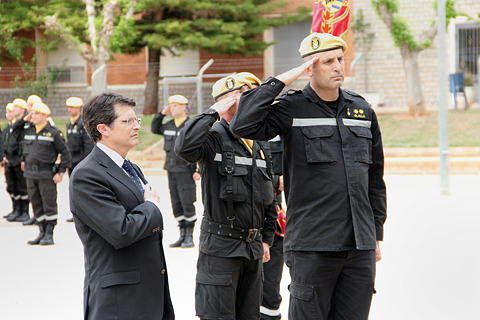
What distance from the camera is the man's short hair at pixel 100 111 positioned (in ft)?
10.2

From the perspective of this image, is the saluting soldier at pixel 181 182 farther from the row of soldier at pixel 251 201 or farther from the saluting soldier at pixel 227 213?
the saluting soldier at pixel 227 213

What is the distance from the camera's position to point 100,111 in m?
3.11

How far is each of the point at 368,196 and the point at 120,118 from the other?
62.7 inches

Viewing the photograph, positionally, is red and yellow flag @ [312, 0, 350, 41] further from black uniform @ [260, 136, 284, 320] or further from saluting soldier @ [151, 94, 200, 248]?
saluting soldier @ [151, 94, 200, 248]

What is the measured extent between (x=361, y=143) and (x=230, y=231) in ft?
3.54

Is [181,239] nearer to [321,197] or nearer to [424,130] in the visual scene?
[321,197]

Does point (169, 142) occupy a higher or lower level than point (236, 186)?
higher

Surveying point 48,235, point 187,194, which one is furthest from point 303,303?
point 48,235

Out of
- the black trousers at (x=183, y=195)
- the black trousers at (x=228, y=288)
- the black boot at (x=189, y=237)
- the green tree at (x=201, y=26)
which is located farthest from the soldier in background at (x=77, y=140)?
the green tree at (x=201, y=26)

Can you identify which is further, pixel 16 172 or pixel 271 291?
pixel 16 172

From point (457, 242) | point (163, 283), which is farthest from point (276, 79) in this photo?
point (457, 242)

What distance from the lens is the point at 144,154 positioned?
64.4 feet

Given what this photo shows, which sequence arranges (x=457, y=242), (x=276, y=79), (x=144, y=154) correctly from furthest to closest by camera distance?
(x=144, y=154)
(x=457, y=242)
(x=276, y=79)

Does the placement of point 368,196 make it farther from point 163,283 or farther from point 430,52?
point 430,52
